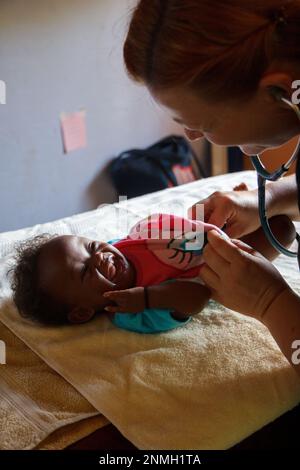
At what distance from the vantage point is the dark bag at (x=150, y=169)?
247 cm

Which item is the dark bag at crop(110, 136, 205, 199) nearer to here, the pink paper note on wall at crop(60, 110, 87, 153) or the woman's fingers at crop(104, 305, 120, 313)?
the pink paper note on wall at crop(60, 110, 87, 153)

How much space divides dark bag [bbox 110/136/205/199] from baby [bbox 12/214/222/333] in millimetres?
1210

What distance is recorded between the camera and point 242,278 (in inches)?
38.3

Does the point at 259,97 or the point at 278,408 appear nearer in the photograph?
the point at 259,97

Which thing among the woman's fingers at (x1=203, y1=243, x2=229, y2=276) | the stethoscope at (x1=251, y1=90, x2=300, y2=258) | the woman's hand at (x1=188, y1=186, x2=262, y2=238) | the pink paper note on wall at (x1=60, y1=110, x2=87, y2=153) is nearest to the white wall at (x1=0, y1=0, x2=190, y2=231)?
the pink paper note on wall at (x1=60, y1=110, x2=87, y2=153)

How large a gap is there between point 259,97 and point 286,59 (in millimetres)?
65

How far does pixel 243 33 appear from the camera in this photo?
767mm

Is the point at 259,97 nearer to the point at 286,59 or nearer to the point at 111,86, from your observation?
the point at 286,59

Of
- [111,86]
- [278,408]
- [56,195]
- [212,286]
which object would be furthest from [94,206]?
[278,408]

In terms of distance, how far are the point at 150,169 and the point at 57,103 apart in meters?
0.50

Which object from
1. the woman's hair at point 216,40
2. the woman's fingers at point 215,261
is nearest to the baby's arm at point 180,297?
the woman's fingers at point 215,261
